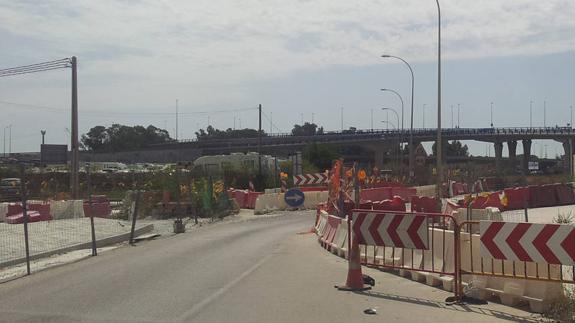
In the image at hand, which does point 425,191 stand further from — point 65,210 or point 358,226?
point 358,226

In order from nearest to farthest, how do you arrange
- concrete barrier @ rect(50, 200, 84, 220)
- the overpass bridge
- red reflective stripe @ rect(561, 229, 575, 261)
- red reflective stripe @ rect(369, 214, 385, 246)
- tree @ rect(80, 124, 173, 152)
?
1. red reflective stripe @ rect(561, 229, 575, 261)
2. red reflective stripe @ rect(369, 214, 385, 246)
3. concrete barrier @ rect(50, 200, 84, 220)
4. the overpass bridge
5. tree @ rect(80, 124, 173, 152)

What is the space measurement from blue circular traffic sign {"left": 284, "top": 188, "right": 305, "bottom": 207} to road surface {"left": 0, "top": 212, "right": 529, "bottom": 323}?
1643 centimetres

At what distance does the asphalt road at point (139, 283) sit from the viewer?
29.7 feet

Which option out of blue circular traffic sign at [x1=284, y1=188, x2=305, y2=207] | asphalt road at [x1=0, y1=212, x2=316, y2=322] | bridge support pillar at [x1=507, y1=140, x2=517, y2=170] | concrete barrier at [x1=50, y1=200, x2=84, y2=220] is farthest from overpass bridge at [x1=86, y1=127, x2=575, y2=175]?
asphalt road at [x1=0, y1=212, x2=316, y2=322]

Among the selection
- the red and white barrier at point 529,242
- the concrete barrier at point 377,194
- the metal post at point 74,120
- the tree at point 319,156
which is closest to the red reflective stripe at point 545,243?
the red and white barrier at point 529,242

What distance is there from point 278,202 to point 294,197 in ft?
5.60

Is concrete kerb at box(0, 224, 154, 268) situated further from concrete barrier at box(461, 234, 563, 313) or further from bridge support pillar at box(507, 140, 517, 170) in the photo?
bridge support pillar at box(507, 140, 517, 170)

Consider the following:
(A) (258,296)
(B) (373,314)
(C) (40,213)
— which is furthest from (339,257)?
(C) (40,213)

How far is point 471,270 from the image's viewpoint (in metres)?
10.1

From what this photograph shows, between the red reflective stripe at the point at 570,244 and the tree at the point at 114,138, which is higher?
the tree at the point at 114,138

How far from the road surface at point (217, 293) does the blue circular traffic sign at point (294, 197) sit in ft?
53.9

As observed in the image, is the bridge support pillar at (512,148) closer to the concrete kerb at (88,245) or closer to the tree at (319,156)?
the tree at (319,156)

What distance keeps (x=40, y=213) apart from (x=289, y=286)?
1714cm

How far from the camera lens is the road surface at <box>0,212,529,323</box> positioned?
29.0 feet
